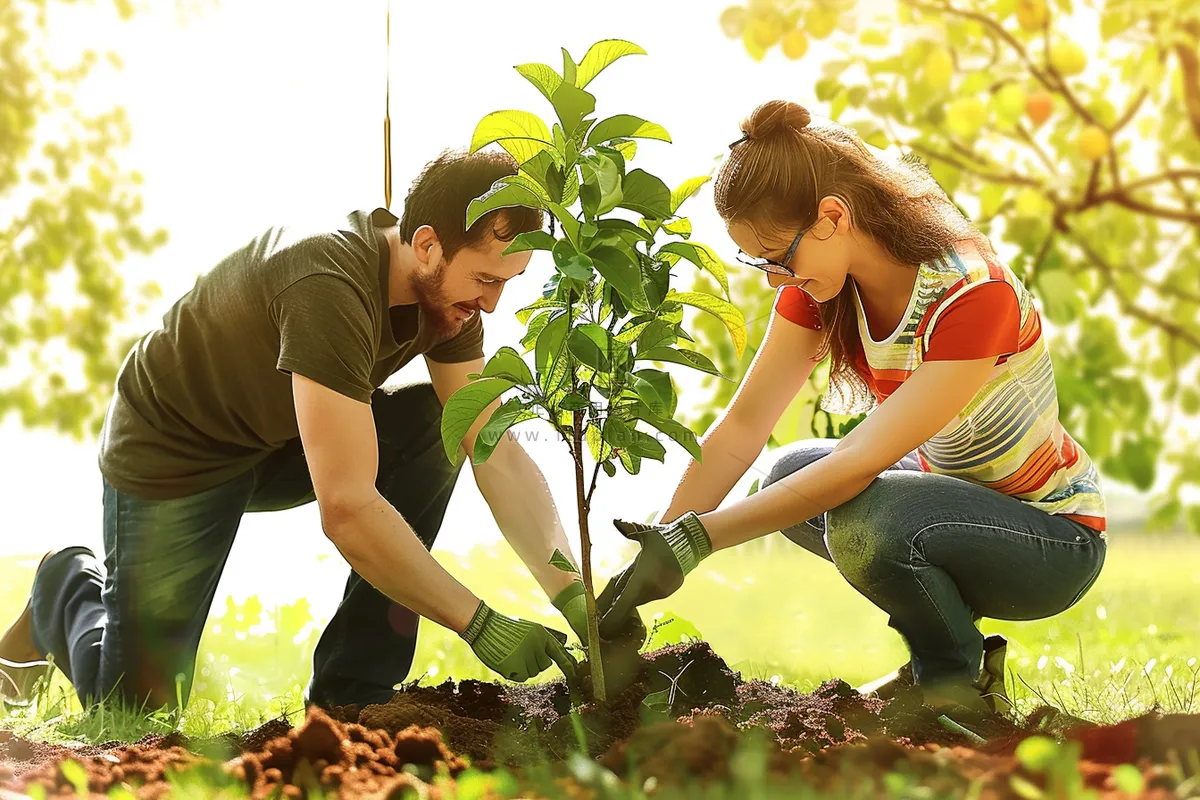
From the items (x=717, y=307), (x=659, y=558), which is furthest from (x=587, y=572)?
(x=717, y=307)

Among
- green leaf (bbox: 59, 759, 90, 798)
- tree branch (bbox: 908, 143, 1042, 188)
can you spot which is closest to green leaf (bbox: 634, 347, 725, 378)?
green leaf (bbox: 59, 759, 90, 798)

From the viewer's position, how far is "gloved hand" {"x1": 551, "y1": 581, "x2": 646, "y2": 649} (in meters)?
1.68

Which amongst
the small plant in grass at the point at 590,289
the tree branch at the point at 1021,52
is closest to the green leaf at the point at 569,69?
the small plant in grass at the point at 590,289

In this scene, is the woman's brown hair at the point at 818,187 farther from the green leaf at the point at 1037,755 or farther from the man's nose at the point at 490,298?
the green leaf at the point at 1037,755

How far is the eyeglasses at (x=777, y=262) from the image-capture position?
1630 millimetres

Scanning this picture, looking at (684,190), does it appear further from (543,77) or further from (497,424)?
(497,424)

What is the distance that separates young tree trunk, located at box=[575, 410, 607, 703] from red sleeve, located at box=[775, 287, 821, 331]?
0.58m

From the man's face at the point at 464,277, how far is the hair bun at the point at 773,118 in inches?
17.2

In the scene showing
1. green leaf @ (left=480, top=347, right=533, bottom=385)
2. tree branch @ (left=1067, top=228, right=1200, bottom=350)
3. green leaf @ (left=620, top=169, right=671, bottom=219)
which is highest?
tree branch @ (left=1067, top=228, right=1200, bottom=350)

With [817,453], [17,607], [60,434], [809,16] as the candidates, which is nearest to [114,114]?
[60,434]

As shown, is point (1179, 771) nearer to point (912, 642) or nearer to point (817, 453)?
point (912, 642)

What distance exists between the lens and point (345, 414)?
1602mm

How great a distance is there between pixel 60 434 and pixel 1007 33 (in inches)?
Answer: 114

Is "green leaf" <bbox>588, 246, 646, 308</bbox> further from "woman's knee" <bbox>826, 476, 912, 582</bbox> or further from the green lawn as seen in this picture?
the green lawn
